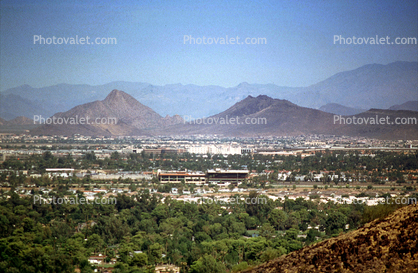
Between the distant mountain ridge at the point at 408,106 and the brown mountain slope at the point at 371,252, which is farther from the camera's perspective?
the distant mountain ridge at the point at 408,106

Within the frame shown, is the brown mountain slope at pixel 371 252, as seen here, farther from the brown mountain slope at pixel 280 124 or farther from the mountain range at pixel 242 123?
the brown mountain slope at pixel 280 124

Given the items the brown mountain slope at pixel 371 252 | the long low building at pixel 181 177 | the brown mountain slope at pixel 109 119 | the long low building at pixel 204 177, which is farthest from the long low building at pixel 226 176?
the brown mountain slope at pixel 109 119

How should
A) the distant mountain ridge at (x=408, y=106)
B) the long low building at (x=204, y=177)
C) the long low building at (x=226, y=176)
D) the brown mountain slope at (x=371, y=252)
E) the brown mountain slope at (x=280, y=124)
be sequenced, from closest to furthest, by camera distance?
the brown mountain slope at (x=371, y=252), the long low building at (x=204, y=177), the long low building at (x=226, y=176), the brown mountain slope at (x=280, y=124), the distant mountain ridge at (x=408, y=106)

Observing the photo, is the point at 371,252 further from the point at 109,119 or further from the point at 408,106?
the point at 408,106

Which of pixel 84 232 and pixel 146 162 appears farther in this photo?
→ pixel 146 162

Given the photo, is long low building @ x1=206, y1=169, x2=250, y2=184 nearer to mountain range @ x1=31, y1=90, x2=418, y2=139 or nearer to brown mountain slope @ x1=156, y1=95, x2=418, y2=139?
mountain range @ x1=31, y1=90, x2=418, y2=139

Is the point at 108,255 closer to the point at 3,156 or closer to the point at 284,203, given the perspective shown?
the point at 284,203

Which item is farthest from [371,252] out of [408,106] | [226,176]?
[408,106]

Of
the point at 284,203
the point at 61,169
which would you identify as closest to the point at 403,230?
the point at 284,203
